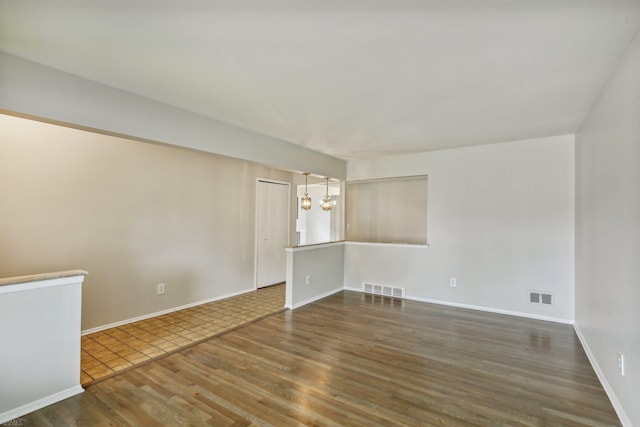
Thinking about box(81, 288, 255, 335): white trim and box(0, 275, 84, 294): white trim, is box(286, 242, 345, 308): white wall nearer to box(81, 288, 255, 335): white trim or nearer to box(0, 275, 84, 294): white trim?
box(81, 288, 255, 335): white trim

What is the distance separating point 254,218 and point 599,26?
4.88 m

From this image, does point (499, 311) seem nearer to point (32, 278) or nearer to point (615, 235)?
point (615, 235)

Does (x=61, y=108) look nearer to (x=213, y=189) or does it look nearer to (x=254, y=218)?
(x=213, y=189)

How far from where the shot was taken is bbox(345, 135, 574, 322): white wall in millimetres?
3934

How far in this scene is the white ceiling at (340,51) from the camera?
1.59 metres

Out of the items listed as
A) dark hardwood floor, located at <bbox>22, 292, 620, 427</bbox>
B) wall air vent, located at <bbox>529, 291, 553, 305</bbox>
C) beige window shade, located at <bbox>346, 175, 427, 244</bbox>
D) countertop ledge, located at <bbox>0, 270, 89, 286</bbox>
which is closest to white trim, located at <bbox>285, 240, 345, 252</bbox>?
beige window shade, located at <bbox>346, 175, 427, 244</bbox>

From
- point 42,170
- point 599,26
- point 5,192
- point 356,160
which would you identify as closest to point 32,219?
point 5,192

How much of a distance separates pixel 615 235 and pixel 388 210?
365cm

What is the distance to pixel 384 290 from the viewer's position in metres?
5.25

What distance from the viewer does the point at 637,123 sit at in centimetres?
177

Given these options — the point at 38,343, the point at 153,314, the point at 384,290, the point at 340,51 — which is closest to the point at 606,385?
the point at 384,290

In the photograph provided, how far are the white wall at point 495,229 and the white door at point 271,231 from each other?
208cm

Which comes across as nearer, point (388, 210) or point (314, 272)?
point (314, 272)

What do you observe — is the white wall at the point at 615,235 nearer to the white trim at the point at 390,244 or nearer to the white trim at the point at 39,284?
the white trim at the point at 390,244
